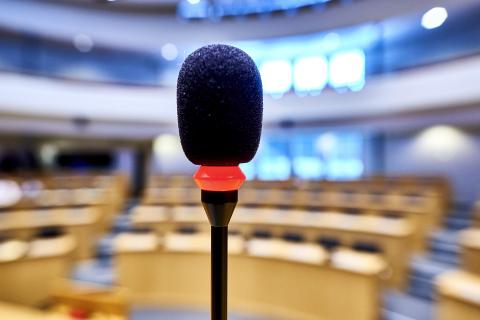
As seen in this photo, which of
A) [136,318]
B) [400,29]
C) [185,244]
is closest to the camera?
[136,318]

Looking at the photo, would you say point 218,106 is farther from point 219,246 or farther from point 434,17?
point 434,17

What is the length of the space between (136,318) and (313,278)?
1.73 m

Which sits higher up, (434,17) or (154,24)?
(154,24)

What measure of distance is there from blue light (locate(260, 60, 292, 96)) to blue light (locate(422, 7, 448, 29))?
9.44 ft

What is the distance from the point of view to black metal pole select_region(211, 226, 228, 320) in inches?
17.4

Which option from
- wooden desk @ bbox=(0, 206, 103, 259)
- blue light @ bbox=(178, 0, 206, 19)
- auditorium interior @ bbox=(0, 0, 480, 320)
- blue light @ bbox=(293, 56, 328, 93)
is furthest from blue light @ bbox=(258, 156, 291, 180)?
wooden desk @ bbox=(0, 206, 103, 259)

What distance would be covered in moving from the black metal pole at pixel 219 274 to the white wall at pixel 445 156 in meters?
7.02

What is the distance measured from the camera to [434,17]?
18.3 feet

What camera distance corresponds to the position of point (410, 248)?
3752 mm

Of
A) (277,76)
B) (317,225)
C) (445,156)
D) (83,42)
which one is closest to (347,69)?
(277,76)

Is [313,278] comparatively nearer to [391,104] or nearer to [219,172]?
[219,172]

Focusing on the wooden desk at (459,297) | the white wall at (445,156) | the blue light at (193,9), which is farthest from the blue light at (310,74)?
the wooden desk at (459,297)

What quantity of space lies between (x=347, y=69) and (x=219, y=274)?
7.42 meters

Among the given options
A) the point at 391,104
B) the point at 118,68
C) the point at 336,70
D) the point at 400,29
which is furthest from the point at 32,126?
the point at 400,29
